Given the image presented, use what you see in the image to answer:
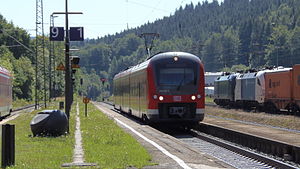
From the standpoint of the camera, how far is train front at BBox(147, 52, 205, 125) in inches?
1059

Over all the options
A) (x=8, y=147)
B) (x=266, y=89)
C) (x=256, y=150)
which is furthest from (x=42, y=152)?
(x=266, y=89)

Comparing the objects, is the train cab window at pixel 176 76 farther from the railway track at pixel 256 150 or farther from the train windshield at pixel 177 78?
the railway track at pixel 256 150

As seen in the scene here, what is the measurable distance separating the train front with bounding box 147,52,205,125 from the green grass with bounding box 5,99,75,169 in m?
6.76

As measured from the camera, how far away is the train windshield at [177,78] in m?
27.0

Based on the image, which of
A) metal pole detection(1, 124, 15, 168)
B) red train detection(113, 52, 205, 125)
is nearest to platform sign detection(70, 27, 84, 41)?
red train detection(113, 52, 205, 125)

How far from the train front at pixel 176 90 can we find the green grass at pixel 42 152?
676 centimetres

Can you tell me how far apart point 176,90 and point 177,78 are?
1.86 feet

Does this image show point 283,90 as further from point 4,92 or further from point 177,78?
point 4,92

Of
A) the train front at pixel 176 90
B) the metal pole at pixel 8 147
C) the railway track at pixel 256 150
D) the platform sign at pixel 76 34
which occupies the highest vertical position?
the platform sign at pixel 76 34

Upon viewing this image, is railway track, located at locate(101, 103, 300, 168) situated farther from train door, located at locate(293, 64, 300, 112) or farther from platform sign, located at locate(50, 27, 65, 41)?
train door, located at locate(293, 64, 300, 112)

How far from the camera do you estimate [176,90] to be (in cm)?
2692

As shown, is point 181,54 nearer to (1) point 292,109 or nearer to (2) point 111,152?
(2) point 111,152

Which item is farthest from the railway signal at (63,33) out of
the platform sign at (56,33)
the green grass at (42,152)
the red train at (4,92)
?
the red train at (4,92)

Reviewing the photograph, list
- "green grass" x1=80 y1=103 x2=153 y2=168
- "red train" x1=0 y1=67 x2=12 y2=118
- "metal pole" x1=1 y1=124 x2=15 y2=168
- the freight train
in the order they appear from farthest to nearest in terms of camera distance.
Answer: the freight train < "red train" x1=0 y1=67 x2=12 y2=118 < "green grass" x1=80 y1=103 x2=153 y2=168 < "metal pole" x1=1 y1=124 x2=15 y2=168
